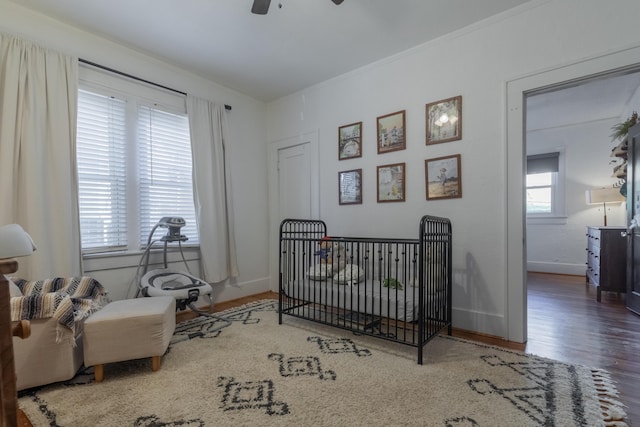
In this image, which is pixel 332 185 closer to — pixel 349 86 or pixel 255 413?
pixel 349 86

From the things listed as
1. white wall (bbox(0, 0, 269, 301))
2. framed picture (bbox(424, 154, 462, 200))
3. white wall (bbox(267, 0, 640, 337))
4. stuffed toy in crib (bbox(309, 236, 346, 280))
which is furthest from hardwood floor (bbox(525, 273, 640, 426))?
white wall (bbox(0, 0, 269, 301))

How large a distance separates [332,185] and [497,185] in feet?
5.57

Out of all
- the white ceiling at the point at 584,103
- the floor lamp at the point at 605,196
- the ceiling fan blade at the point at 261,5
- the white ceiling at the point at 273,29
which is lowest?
the floor lamp at the point at 605,196

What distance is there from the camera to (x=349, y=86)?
3.40m

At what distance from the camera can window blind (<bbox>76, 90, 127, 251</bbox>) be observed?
2.68 metres

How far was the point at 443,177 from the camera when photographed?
2752mm

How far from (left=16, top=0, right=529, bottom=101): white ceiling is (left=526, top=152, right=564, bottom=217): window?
160 inches

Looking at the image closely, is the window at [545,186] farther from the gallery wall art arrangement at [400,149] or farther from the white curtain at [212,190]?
the white curtain at [212,190]

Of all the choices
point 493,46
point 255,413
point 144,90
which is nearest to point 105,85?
point 144,90

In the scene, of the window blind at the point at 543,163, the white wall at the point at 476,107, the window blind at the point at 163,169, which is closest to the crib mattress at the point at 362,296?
the white wall at the point at 476,107

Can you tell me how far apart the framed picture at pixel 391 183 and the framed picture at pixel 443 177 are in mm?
258

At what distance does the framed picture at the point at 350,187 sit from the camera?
333cm

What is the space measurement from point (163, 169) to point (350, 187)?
201cm

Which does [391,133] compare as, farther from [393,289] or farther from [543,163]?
[543,163]
